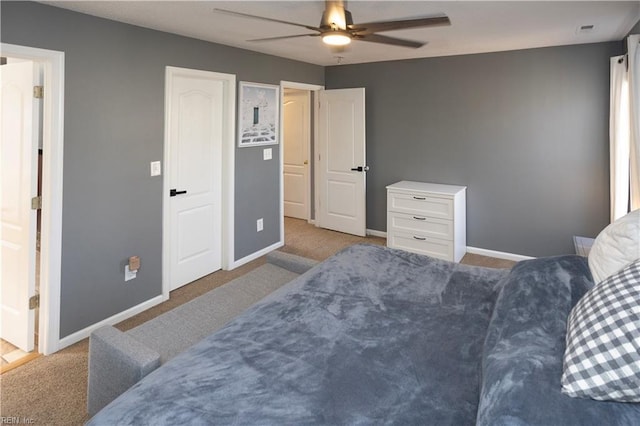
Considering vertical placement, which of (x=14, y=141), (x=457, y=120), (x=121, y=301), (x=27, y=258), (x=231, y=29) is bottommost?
(x=121, y=301)

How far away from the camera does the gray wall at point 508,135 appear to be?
4031 mm

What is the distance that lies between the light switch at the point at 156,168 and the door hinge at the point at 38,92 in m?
0.92

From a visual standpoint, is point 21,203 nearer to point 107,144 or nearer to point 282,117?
point 107,144

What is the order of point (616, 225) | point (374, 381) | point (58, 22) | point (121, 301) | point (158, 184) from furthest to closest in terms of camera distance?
point (158, 184), point (121, 301), point (58, 22), point (616, 225), point (374, 381)

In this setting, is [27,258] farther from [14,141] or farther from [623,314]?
[623,314]

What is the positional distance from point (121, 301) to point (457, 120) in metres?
4.10

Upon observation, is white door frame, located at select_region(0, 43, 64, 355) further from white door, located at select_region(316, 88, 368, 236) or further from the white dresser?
white door, located at select_region(316, 88, 368, 236)

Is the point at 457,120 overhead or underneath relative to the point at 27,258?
overhead

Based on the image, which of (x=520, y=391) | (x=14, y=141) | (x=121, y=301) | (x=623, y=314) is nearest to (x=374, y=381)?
(x=520, y=391)

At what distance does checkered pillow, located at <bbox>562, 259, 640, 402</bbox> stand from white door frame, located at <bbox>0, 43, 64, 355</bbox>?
119 inches

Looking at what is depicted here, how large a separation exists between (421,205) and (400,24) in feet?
8.93

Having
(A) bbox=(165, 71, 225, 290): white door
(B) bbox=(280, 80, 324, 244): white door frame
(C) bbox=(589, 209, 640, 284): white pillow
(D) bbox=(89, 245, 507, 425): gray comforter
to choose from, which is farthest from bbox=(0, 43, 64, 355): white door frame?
(C) bbox=(589, 209, 640, 284): white pillow

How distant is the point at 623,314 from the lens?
1075mm

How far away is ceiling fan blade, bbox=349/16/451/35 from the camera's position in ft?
6.85
